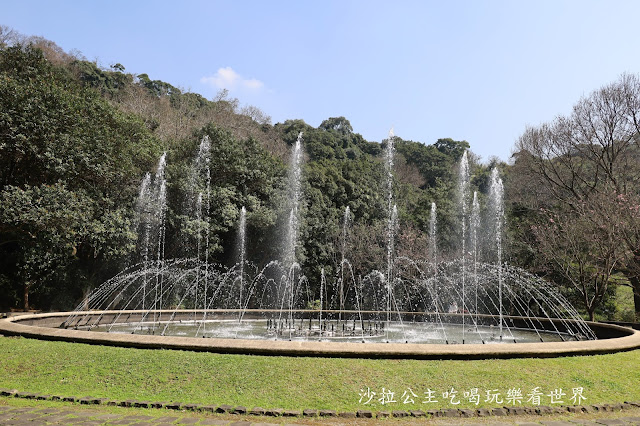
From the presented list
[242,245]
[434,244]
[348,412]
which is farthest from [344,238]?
[348,412]

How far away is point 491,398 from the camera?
18.1 feet

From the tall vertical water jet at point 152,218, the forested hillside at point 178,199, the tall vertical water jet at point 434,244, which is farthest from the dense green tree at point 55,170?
the tall vertical water jet at point 434,244

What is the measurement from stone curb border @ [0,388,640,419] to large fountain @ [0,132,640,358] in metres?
6.53

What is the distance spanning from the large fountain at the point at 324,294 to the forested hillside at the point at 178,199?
60 cm

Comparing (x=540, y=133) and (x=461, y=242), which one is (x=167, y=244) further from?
(x=540, y=133)

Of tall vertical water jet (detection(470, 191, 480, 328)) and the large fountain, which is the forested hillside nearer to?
the large fountain

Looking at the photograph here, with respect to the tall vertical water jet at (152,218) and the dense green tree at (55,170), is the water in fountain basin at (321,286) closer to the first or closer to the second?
the tall vertical water jet at (152,218)

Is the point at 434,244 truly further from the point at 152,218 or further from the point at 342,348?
the point at 342,348

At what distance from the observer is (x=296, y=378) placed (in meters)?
5.96

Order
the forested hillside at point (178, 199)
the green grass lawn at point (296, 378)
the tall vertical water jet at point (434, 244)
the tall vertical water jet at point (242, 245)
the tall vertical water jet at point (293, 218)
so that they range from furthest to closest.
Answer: the tall vertical water jet at point (434, 244) → the tall vertical water jet at point (293, 218) → the tall vertical water jet at point (242, 245) → the forested hillside at point (178, 199) → the green grass lawn at point (296, 378)

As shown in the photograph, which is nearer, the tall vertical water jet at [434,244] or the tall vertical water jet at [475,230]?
the tall vertical water jet at [434,244]

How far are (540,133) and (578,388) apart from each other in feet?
67.9

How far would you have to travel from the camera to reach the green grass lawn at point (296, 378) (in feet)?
17.9

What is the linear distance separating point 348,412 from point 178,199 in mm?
19309
